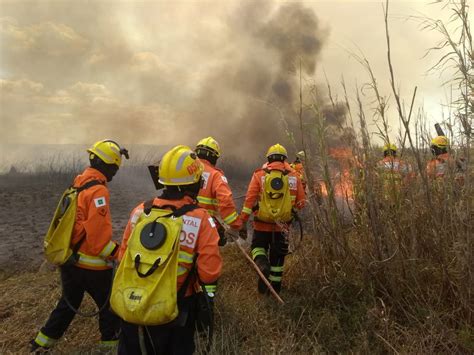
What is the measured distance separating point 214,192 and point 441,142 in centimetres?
265

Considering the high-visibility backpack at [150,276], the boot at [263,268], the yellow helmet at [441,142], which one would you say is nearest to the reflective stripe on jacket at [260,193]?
the boot at [263,268]

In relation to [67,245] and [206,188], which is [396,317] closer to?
[206,188]

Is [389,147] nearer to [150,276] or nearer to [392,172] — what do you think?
[392,172]

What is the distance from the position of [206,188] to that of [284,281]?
6.19 feet

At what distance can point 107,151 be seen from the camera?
3627mm

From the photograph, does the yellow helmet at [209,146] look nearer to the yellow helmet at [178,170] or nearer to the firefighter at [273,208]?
the firefighter at [273,208]

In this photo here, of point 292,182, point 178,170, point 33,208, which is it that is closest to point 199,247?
point 178,170

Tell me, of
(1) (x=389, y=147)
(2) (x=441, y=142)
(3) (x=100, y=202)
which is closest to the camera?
(1) (x=389, y=147)

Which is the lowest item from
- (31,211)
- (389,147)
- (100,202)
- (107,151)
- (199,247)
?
(199,247)

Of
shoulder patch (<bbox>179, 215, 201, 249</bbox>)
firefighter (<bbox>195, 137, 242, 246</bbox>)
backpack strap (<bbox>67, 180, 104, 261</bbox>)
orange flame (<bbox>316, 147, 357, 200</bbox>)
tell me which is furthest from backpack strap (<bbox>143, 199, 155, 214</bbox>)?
orange flame (<bbox>316, 147, 357, 200</bbox>)

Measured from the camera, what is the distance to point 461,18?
8.96 ft

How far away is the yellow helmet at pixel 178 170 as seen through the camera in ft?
8.39

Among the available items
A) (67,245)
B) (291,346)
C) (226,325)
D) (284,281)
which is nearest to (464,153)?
(291,346)

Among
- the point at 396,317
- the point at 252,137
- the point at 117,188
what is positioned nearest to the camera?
the point at 396,317
